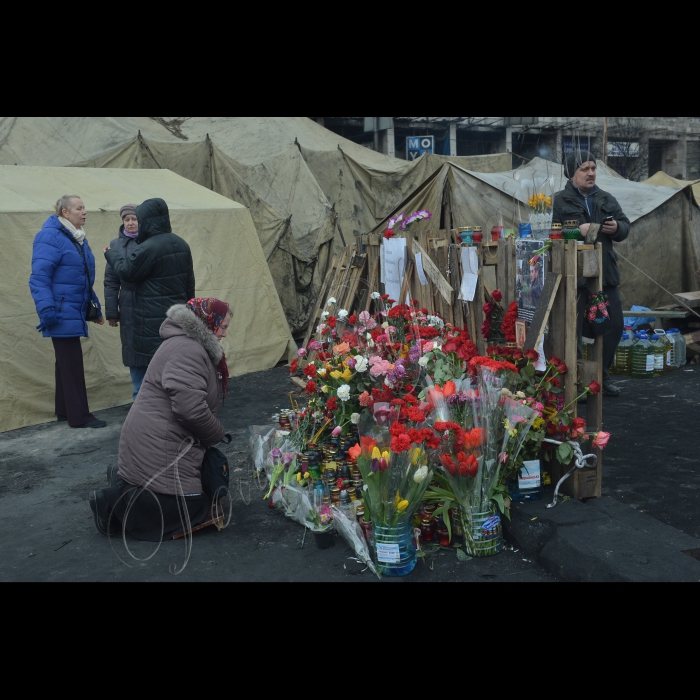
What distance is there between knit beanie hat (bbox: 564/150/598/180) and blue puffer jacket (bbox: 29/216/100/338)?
399 centimetres

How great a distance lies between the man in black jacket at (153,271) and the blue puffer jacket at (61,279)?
0.58 metres

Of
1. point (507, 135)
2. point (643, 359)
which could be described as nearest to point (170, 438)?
point (643, 359)

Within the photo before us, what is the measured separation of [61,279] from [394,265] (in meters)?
2.79

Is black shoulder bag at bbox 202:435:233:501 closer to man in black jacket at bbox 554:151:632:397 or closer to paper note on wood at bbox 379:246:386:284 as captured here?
man in black jacket at bbox 554:151:632:397

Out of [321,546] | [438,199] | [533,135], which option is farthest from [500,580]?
[533,135]

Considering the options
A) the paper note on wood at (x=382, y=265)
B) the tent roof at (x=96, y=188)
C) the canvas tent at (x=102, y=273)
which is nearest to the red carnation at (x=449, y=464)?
the paper note on wood at (x=382, y=265)

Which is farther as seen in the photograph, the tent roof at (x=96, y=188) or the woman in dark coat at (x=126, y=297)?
the tent roof at (x=96, y=188)

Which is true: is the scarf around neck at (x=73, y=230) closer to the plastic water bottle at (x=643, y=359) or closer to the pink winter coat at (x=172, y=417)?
the pink winter coat at (x=172, y=417)

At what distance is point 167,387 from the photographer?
356cm

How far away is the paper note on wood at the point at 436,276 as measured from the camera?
5.08 meters

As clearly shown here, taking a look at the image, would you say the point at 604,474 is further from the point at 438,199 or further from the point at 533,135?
the point at 533,135

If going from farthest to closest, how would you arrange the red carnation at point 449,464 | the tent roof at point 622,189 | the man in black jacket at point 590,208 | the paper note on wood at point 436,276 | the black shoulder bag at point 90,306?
the tent roof at point 622,189, the black shoulder bag at point 90,306, the man in black jacket at point 590,208, the paper note on wood at point 436,276, the red carnation at point 449,464

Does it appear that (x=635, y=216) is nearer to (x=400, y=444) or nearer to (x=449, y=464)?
(x=449, y=464)

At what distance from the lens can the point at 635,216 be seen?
9211 millimetres
